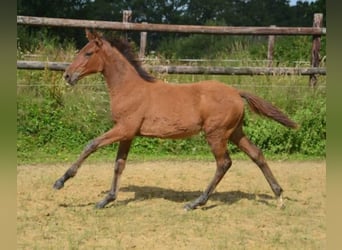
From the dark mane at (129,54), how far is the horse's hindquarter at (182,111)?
22cm

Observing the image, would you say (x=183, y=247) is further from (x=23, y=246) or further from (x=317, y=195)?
(x=317, y=195)

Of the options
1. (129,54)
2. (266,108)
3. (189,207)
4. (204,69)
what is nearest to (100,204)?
(189,207)

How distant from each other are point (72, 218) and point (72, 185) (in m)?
1.49

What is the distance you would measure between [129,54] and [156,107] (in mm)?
721

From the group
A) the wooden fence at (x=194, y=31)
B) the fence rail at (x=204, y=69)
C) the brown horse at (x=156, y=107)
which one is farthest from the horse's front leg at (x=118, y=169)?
the wooden fence at (x=194, y=31)

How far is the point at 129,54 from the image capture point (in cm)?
531

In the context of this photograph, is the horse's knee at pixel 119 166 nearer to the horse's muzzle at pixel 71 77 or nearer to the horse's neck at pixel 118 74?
the horse's neck at pixel 118 74

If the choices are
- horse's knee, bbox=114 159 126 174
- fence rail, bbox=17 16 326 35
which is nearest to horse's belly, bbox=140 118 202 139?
horse's knee, bbox=114 159 126 174

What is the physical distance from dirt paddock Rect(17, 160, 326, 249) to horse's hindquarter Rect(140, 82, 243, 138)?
2.71ft

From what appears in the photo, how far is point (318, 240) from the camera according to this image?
13.3 feet

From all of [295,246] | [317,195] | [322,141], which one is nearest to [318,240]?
[295,246]

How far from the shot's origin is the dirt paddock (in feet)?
12.9

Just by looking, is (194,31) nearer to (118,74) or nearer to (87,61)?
(118,74)
